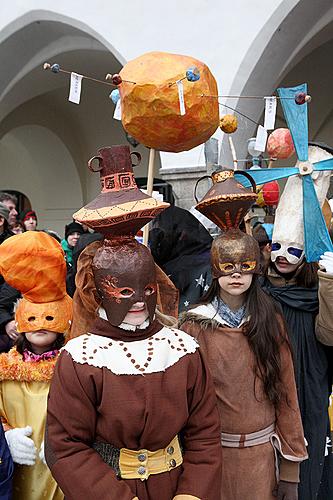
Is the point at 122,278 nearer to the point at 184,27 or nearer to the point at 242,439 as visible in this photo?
the point at 242,439

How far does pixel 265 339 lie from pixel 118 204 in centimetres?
84

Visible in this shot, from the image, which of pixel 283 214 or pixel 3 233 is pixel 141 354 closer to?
pixel 283 214

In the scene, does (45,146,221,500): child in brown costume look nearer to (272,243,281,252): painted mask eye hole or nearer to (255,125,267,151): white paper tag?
(272,243,281,252): painted mask eye hole

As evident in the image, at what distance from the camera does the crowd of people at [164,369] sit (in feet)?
5.68

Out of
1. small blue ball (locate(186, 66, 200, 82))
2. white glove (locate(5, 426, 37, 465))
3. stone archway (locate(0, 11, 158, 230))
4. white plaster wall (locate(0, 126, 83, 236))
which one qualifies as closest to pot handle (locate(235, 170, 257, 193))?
A: small blue ball (locate(186, 66, 200, 82))

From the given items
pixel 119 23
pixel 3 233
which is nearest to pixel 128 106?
pixel 3 233

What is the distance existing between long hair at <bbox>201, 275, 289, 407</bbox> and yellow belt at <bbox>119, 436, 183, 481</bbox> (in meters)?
0.57

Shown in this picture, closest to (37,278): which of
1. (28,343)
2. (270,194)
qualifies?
(28,343)

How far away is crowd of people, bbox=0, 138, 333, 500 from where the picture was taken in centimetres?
173

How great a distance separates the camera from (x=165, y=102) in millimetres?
2193

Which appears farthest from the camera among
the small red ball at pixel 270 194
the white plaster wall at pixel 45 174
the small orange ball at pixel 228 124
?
the white plaster wall at pixel 45 174

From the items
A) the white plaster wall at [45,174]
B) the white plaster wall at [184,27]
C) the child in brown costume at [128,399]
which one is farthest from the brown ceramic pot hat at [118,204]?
the white plaster wall at [45,174]

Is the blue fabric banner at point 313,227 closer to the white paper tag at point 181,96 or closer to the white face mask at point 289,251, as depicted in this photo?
the white face mask at point 289,251

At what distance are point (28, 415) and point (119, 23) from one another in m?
4.58
